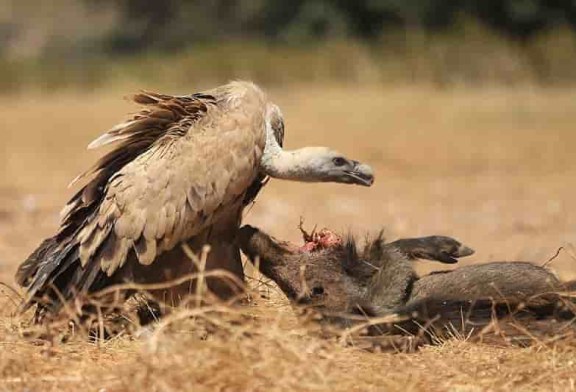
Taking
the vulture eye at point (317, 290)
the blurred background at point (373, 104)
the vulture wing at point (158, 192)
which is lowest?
the blurred background at point (373, 104)

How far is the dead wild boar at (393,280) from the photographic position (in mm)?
5531

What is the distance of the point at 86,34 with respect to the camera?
40188 millimetres

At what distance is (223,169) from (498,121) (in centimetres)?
1570

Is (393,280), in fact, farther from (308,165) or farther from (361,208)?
(361,208)

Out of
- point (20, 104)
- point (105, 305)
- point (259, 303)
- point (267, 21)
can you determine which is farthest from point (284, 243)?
point (267, 21)

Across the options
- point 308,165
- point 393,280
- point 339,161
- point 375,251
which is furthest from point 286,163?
point 393,280

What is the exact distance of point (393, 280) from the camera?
5746 millimetres

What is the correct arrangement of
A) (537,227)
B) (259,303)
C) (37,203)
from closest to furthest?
(259,303) → (537,227) → (37,203)

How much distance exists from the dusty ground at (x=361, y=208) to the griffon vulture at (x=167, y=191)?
386mm

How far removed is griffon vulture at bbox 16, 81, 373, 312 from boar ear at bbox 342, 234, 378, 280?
348 mm

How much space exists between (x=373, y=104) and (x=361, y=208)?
847cm

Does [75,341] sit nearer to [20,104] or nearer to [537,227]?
[537,227]

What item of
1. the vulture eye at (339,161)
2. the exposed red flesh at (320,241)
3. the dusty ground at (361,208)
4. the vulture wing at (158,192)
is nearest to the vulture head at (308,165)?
the vulture eye at (339,161)

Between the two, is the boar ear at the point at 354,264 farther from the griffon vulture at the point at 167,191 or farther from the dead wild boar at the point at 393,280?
the griffon vulture at the point at 167,191
